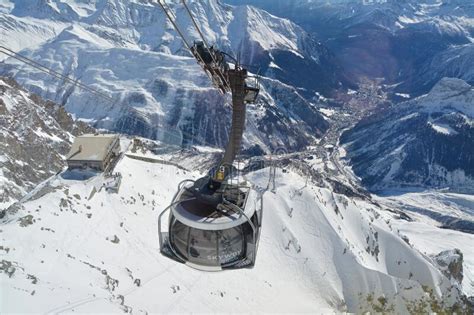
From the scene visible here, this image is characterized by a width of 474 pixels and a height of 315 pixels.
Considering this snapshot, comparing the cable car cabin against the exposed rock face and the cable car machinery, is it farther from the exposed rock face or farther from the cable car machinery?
the exposed rock face

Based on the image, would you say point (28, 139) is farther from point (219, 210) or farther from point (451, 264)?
point (219, 210)

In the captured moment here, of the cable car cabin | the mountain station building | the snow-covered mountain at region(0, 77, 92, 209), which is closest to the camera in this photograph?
the cable car cabin

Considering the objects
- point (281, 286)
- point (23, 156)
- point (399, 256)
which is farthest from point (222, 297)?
point (23, 156)

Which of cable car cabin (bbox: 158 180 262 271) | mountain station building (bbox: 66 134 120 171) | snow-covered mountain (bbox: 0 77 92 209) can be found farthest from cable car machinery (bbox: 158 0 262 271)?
snow-covered mountain (bbox: 0 77 92 209)

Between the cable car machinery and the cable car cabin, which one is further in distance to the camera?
the cable car machinery

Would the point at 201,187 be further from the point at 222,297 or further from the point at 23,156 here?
the point at 23,156
